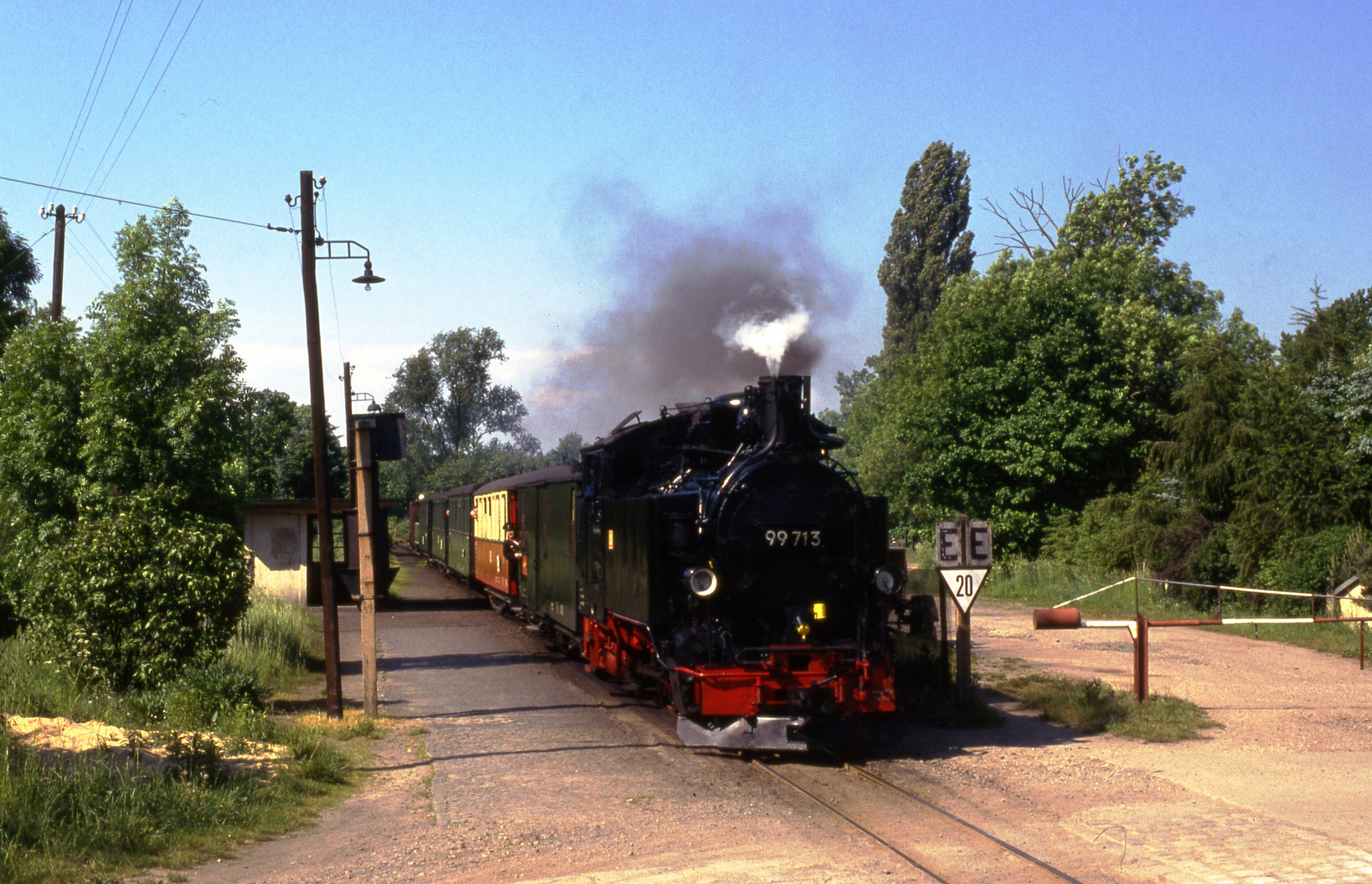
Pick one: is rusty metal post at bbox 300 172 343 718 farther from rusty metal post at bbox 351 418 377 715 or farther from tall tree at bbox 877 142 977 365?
tall tree at bbox 877 142 977 365

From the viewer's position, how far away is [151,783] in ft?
24.0

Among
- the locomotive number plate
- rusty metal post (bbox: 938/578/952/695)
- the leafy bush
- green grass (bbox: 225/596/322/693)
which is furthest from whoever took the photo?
green grass (bbox: 225/596/322/693)

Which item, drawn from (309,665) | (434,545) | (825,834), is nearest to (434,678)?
(309,665)

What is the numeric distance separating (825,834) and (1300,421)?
1802 centimetres

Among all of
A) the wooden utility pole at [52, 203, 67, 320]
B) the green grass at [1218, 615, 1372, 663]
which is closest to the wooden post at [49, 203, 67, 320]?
the wooden utility pole at [52, 203, 67, 320]

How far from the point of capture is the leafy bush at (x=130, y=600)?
35.5 ft

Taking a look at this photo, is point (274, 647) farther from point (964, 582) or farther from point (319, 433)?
point (964, 582)

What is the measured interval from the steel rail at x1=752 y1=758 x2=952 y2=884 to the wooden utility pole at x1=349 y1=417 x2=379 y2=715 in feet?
13.5

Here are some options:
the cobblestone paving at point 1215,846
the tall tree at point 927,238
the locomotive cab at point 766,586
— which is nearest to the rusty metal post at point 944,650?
the locomotive cab at point 766,586

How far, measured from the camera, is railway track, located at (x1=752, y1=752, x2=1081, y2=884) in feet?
20.1

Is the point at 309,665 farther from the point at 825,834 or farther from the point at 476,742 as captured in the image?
the point at 825,834

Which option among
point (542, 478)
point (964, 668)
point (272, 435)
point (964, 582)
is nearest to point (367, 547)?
point (964, 582)

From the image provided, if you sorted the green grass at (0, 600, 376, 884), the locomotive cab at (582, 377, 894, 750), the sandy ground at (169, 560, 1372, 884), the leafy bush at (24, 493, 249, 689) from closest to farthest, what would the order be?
the sandy ground at (169, 560, 1372, 884) < the green grass at (0, 600, 376, 884) < the locomotive cab at (582, 377, 894, 750) < the leafy bush at (24, 493, 249, 689)

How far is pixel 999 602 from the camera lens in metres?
27.0
